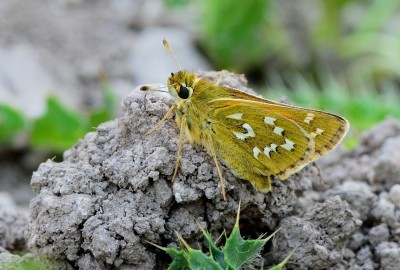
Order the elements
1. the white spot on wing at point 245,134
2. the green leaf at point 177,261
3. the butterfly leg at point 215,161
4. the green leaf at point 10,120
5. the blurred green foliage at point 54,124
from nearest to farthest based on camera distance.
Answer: the green leaf at point 177,261 < the butterfly leg at point 215,161 < the white spot on wing at point 245,134 < the blurred green foliage at point 54,124 < the green leaf at point 10,120

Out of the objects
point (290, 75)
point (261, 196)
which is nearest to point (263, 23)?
point (290, 75)

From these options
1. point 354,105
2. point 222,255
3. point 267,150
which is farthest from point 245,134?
point 354,105

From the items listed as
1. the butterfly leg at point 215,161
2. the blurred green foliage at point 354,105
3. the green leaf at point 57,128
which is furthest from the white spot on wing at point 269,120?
the green leaf at point 57,128

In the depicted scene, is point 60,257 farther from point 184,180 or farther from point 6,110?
point 6,110

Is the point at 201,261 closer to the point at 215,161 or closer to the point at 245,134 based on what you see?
the point at 215,161

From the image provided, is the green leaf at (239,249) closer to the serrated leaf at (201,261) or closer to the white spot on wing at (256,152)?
the serrated leaf at (201,261)

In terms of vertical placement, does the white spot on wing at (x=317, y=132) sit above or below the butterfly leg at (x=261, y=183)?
above

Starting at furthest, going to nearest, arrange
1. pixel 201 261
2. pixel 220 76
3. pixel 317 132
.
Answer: pixel 220 76 → pixel 317 132 → pixel 201 261
